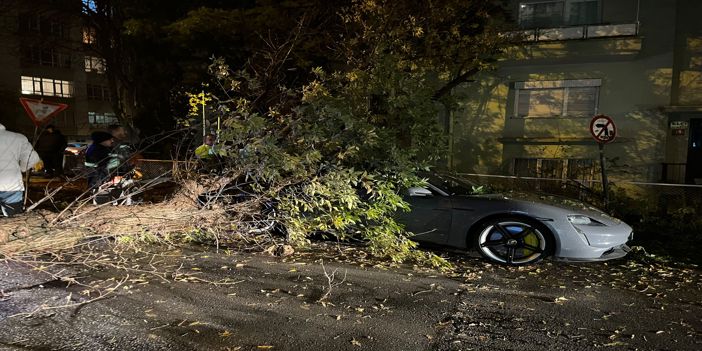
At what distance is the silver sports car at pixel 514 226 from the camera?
205 inches

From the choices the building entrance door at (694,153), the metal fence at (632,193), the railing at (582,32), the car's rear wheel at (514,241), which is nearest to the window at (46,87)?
the railing at (582,32)

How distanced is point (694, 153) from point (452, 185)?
10002mm

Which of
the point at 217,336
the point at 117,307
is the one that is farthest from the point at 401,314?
the point at 117,307

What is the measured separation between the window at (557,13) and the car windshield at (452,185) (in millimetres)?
8793

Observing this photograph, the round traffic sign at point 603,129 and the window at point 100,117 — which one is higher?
the window at point 100,117

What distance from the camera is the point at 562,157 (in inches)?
510

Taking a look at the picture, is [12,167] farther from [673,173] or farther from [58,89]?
[58,89]

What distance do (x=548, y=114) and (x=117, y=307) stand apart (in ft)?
40.9

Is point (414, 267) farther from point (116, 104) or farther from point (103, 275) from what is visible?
point (116, 104)

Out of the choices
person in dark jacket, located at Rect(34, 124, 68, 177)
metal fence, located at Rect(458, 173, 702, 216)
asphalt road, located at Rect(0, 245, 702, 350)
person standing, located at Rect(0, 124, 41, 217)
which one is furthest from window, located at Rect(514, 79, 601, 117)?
person in dark jacket, located at Rect(34, 124, 68, 177)

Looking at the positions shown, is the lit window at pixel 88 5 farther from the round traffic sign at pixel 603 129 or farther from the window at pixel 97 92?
the window at pixel 97 92

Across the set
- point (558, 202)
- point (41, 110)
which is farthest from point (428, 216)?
point (41, 110)

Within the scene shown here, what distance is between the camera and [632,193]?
30.1 ft

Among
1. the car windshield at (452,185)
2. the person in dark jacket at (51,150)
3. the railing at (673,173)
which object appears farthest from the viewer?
the railing at (673,173)
